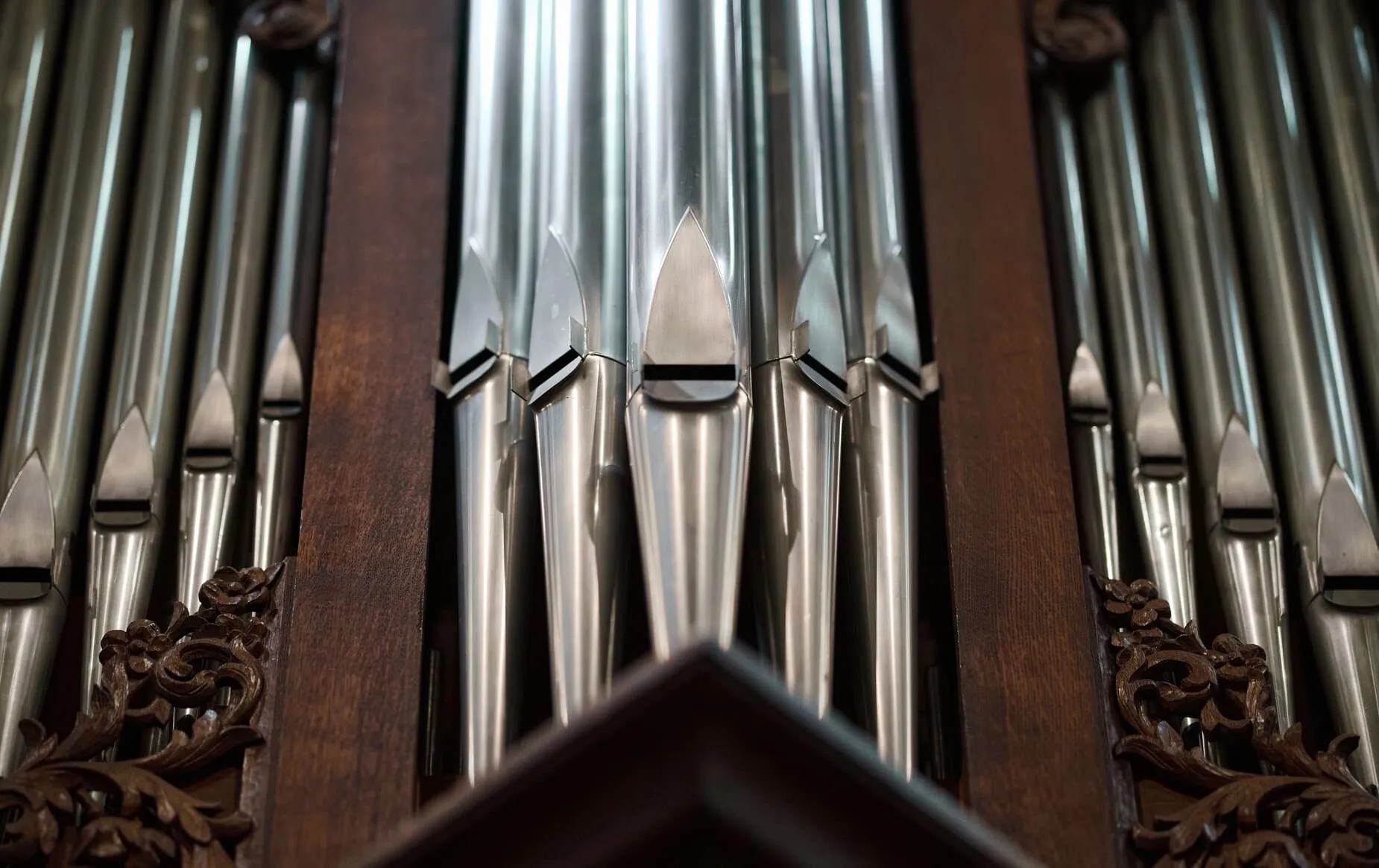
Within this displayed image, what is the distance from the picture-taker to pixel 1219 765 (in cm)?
341

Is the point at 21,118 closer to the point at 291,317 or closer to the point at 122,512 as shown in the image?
the point at 291,317

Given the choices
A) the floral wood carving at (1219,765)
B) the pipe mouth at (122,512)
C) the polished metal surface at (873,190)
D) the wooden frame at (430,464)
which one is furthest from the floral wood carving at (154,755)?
the floral wood carving at (1219,765)

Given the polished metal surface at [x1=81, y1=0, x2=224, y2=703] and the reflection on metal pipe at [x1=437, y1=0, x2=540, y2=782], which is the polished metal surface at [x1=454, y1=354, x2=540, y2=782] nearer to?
the reflection on metal pipe at [x1=437, y1=0, x2=540, y2=782]

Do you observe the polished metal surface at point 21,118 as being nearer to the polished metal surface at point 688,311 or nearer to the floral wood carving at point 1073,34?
the polished metal surface at point 688,311

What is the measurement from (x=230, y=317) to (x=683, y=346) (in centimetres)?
119

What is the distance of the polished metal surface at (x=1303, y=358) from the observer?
3.70m

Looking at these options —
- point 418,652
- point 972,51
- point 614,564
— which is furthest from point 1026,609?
point 972,51

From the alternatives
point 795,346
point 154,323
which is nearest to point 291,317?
point 154,323

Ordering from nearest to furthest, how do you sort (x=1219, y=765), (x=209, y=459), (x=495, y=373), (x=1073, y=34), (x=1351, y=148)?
(x=1219, y=765) → (x=495, y=373) → (x=209, y=459) → (x=1351, y=148) → (x=1073, y=34)

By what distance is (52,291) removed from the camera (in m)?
4.30

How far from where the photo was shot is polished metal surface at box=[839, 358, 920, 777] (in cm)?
337

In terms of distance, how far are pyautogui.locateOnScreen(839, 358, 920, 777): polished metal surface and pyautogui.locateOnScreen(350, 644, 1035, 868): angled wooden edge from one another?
1.77 feet

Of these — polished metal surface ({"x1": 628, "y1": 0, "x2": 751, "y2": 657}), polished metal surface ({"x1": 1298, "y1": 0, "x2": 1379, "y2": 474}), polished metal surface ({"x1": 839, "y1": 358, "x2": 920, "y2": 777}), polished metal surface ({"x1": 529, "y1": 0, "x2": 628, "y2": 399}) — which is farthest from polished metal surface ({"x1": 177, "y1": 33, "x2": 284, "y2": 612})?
polished metal surface ({"x1": 1298, "y1": 0, "x2": 1379, "y2": 474})

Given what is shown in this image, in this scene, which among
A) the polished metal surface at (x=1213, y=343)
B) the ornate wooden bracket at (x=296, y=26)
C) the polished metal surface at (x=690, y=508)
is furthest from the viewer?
the ornate wooden bracket at (x=296, y=26)
